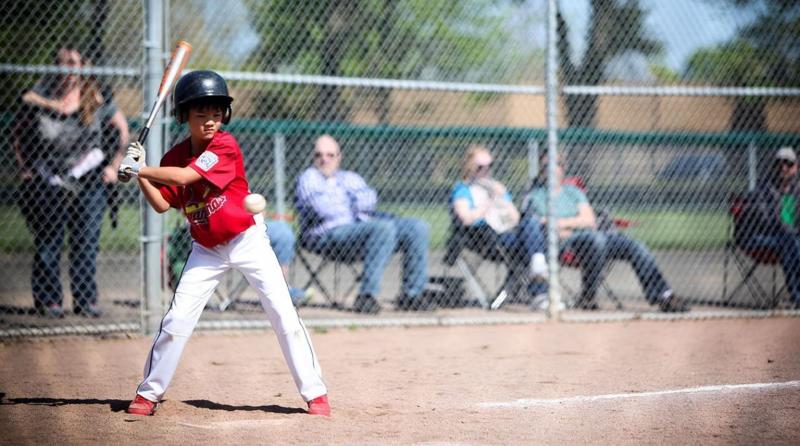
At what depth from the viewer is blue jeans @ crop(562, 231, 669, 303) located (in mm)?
7711

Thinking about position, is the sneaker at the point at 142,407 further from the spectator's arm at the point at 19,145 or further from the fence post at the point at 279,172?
the fence post at the point at 279,172

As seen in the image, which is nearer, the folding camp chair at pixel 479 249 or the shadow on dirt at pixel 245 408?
the shadow on dirt at pixel 245 408

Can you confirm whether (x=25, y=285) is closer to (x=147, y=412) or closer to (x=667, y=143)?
(x=147, y=412)

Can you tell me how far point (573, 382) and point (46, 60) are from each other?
6337mm

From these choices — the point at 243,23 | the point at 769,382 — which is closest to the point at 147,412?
the point at 769,382

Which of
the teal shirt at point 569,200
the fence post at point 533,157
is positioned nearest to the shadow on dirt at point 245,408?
the teal shirt at point 569,200

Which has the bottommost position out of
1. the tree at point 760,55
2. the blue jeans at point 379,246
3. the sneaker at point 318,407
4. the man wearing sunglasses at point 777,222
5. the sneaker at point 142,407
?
the sneaker at point 142,407

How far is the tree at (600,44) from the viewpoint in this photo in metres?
8.09

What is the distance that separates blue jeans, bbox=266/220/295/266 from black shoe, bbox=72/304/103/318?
57.2 inches

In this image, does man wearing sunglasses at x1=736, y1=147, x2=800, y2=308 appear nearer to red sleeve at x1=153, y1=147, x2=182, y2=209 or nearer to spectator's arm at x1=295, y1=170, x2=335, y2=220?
spectator's arm at x1=295, y1=170, x2=335, y2=220

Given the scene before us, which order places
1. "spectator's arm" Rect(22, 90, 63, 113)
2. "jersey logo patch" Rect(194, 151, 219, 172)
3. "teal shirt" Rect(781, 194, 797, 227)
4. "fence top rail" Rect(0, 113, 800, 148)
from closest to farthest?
1. "jersey logo patch" Rect(194, 151, 219, 172)
2. "spectator's arm" Rect(22, 90, 63, 113)
3. "fence top rail" Rect(0, 113, 800, 148)
4. "teal shirt" Rect(781, 194, 797, 227)

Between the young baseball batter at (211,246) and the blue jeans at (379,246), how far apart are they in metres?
3.07

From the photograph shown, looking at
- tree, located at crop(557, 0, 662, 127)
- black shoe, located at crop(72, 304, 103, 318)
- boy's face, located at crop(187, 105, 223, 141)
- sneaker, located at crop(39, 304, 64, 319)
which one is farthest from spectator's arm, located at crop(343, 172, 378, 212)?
boy's face, located at crop(187, 105, 223, 141)

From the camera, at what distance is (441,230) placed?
11523 millimetres
